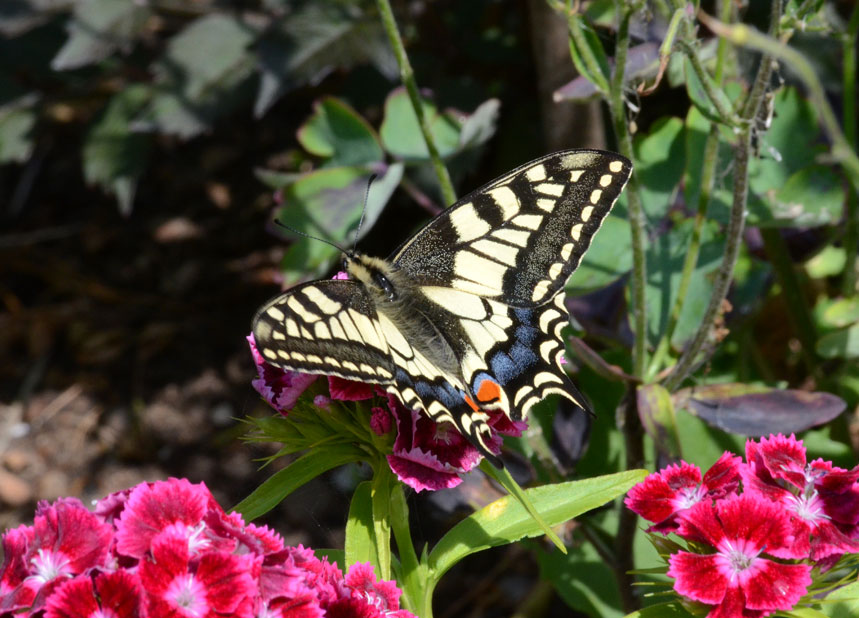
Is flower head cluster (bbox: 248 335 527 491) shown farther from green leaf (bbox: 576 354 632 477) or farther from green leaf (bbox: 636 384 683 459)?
green leaf (bbox: 576 354 632 477)

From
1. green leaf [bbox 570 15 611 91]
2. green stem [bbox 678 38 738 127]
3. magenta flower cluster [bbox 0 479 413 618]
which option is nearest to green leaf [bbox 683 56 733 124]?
green stem [bbox 678 38 738 127]

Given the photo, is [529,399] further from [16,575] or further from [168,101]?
[168,101]

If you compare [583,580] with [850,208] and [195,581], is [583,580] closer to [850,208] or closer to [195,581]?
[850,208]

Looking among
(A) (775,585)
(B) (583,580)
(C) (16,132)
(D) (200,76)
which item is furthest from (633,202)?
(C) (16,132)

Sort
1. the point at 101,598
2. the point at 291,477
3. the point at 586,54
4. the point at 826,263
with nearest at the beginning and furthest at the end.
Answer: the point at 101,598 < the point at 291,477 < the point at 586,54 < the point at 826,263

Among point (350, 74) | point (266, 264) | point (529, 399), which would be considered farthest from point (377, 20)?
point (529, 399)

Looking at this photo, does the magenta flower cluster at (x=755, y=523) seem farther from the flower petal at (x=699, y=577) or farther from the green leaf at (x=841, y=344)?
the green leaf at (x=841, y=344)
